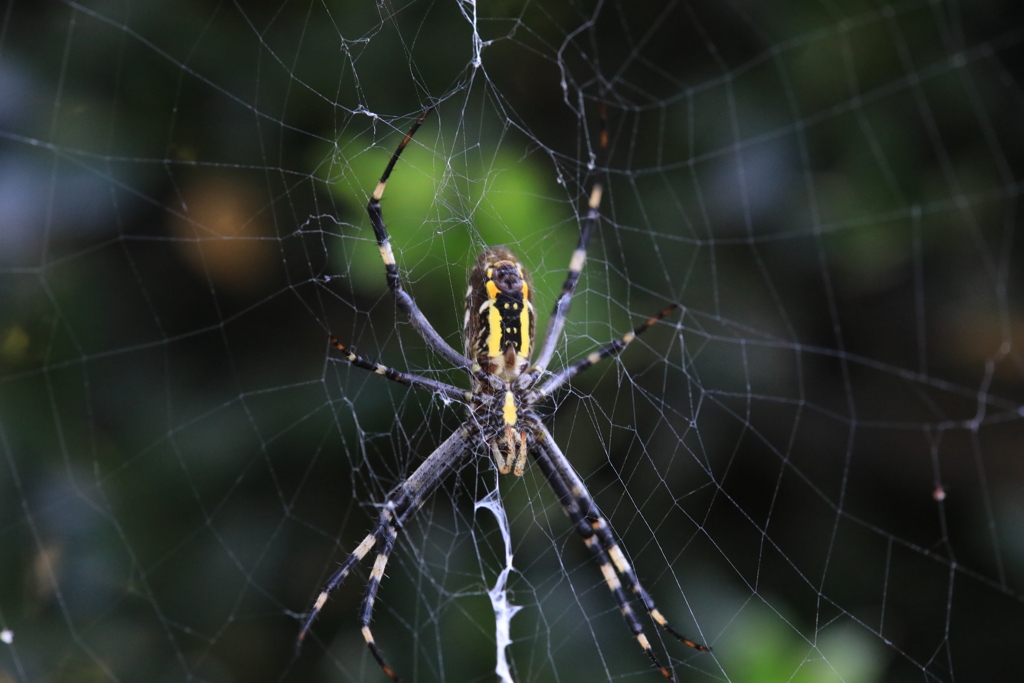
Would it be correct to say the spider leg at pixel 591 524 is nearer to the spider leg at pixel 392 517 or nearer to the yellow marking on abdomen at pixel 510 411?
the yellow marking on abdomen at pixel 510 411

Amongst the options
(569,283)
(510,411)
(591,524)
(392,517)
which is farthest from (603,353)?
(392,517)

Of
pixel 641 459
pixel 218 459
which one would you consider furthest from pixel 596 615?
pixel 218 459

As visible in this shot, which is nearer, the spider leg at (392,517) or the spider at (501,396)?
the spider at (501,396)

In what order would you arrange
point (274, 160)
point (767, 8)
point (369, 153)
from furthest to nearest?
point (274, 160), point (767, 8), point (369, 153)

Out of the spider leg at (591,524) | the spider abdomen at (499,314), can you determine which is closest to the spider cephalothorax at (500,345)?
the spider abdomen at (499,314)

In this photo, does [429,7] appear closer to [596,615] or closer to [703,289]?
[703,289]

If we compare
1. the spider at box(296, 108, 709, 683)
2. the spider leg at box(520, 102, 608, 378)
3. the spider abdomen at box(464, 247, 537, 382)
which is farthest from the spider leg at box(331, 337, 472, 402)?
the spider leg at box(520, 102, 608, 378)
